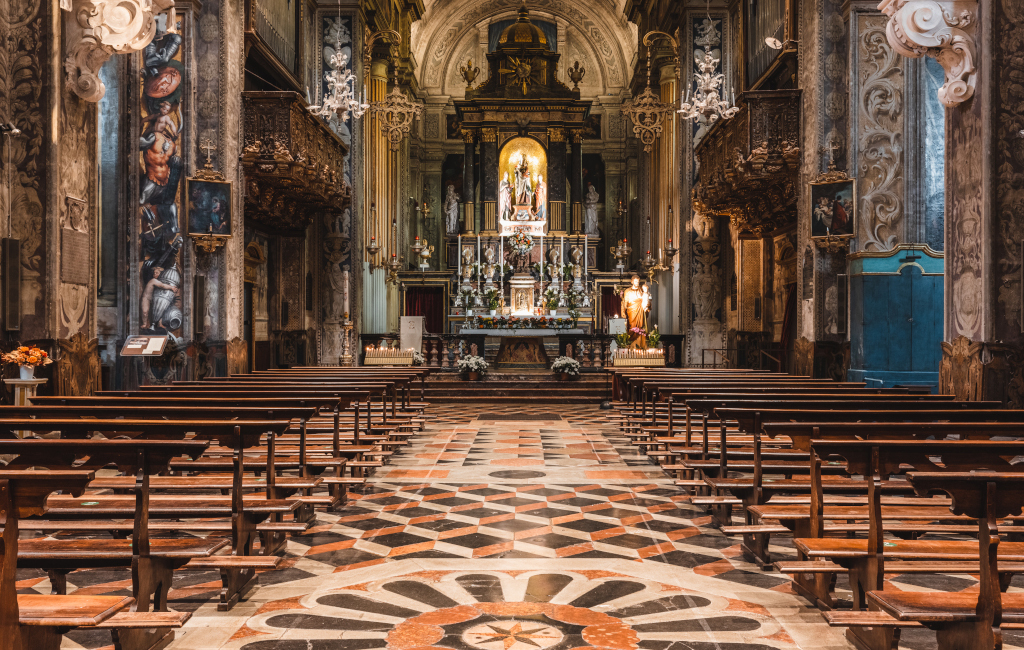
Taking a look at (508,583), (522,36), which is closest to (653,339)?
(508,583)

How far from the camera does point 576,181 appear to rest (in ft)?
97.9

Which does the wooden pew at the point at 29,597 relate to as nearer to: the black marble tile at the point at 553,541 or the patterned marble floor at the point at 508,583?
the patterned marble floor at the point at 508,583

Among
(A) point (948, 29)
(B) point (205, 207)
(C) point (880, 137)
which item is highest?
(A) point (948, 29)

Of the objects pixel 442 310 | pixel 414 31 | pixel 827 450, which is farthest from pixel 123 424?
pixel 414 31

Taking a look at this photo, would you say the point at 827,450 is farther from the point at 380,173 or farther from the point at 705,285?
the point at 380,173

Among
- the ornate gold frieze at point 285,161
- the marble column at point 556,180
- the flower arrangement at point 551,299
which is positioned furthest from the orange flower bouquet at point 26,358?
the marble column at point 556,180

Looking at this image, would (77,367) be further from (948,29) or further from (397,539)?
(948,29)

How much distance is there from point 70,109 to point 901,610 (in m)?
8.04

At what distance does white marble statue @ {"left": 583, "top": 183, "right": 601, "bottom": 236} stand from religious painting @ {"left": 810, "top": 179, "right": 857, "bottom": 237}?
19.8m

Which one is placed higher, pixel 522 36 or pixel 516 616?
pixel 522 36

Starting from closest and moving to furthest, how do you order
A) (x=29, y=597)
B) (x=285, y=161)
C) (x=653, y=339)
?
1. (x=29, y=597)
2. (x=285, y=161)
3. (x=653, y=339)

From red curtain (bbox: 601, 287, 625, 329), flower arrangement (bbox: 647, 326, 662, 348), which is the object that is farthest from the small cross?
red curtain (bbox: 601, 287, 625, 329)

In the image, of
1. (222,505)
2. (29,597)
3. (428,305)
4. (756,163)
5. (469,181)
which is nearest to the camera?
(29,597)

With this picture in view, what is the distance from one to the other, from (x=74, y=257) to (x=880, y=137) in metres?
10.3
